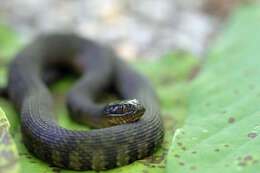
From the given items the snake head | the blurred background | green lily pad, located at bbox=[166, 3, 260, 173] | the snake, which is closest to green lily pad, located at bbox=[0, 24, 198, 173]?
the snake

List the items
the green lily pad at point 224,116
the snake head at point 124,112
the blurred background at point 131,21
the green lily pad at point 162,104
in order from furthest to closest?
the blurred background at point 131,21
the snake head at point 124,112
the green lily pad at point 162,104
the green lily pad at point 224,116

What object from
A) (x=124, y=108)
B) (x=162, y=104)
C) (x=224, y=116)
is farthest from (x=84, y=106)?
(x=224, y=116)

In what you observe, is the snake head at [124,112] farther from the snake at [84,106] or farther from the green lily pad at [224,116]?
the green lily pad at [224,116]

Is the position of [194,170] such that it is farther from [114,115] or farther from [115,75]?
[115,75]

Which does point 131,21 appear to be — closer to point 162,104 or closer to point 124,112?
point 162,104

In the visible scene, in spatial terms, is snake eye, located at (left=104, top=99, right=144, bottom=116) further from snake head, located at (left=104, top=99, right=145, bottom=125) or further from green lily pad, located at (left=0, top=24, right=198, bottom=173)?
green lily pad, located at (left=0, top=24, right=198, bottom=173)

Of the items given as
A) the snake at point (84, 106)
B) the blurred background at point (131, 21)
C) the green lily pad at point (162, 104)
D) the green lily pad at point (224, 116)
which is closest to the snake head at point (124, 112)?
the snake at point (84, 106)
